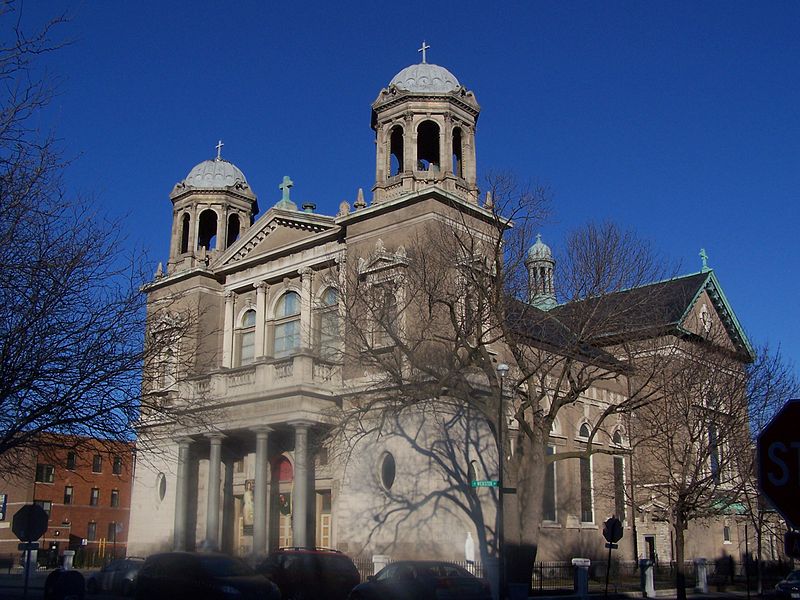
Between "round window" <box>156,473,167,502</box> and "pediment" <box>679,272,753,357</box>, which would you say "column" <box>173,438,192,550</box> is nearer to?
"round window" <box>156,473,167,502</box>

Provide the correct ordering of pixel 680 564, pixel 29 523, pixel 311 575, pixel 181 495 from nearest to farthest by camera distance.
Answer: pixel 29 523 → pixel 311 575 → pixel 680 564 → pixel 181 495

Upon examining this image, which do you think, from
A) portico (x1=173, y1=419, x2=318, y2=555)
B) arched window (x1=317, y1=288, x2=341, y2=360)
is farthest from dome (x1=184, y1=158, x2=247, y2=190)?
portico (x1=173, y1=419, x2=318, y2=555)

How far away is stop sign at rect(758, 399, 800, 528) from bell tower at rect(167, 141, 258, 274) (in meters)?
41.6

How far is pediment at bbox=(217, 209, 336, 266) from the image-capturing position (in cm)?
4069

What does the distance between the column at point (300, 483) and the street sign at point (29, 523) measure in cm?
1846

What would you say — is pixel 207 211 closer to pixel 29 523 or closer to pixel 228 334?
pixel 228 334

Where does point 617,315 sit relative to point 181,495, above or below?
above

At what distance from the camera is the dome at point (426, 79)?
38406 mm

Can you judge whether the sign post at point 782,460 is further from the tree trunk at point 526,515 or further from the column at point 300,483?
the column at point 300,483

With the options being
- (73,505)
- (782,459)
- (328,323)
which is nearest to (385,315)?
(328,323)

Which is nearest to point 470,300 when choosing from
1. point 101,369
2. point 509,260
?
point 509,260

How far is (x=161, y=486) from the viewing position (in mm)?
43000

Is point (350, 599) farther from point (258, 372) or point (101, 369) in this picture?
point (258, 372)

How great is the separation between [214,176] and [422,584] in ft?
96.8
